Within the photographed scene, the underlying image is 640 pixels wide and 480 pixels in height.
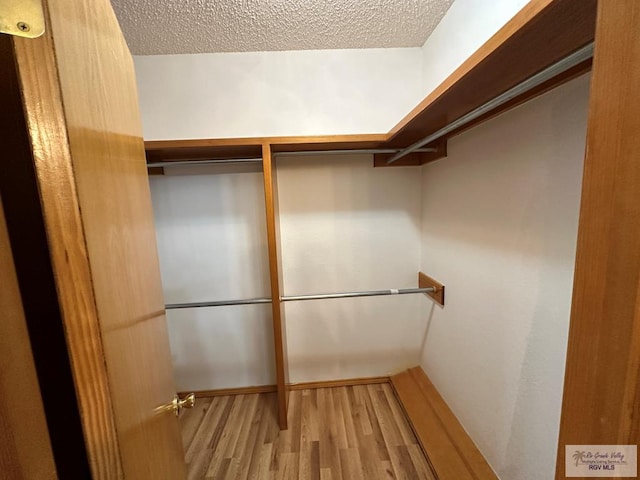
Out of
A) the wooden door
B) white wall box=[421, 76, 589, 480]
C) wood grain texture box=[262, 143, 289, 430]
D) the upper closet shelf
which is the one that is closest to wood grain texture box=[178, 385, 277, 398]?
wood grain texture box=[262, 143, 289, 430]

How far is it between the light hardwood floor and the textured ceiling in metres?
2.43

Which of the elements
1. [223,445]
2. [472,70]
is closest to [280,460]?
[223,445]

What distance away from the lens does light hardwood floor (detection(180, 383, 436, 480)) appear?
1.39m

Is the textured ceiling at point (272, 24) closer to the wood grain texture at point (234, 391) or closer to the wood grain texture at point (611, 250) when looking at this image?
the wood grain texture at point (611, 250)

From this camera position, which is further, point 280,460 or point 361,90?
point 361,90

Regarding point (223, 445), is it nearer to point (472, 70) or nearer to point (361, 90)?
point (472, 70)

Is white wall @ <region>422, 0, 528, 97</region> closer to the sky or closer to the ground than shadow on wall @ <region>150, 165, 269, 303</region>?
closer to the sky

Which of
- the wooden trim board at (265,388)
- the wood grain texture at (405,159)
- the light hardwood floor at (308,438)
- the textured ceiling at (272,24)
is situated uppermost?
the textured ceiling at (272,24)

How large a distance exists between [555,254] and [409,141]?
933 millimetres

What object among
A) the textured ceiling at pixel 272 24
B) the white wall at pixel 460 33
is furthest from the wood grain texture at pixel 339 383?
the textured ceiling at pixel 272 24

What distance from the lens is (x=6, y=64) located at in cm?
30

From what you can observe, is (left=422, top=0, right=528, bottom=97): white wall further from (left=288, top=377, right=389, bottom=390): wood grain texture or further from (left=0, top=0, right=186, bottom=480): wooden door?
(left=288, top=377, right=389, bottom=390): wood grain texture

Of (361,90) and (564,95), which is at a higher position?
(361,90)

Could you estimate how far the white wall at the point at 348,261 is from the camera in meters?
1.82
